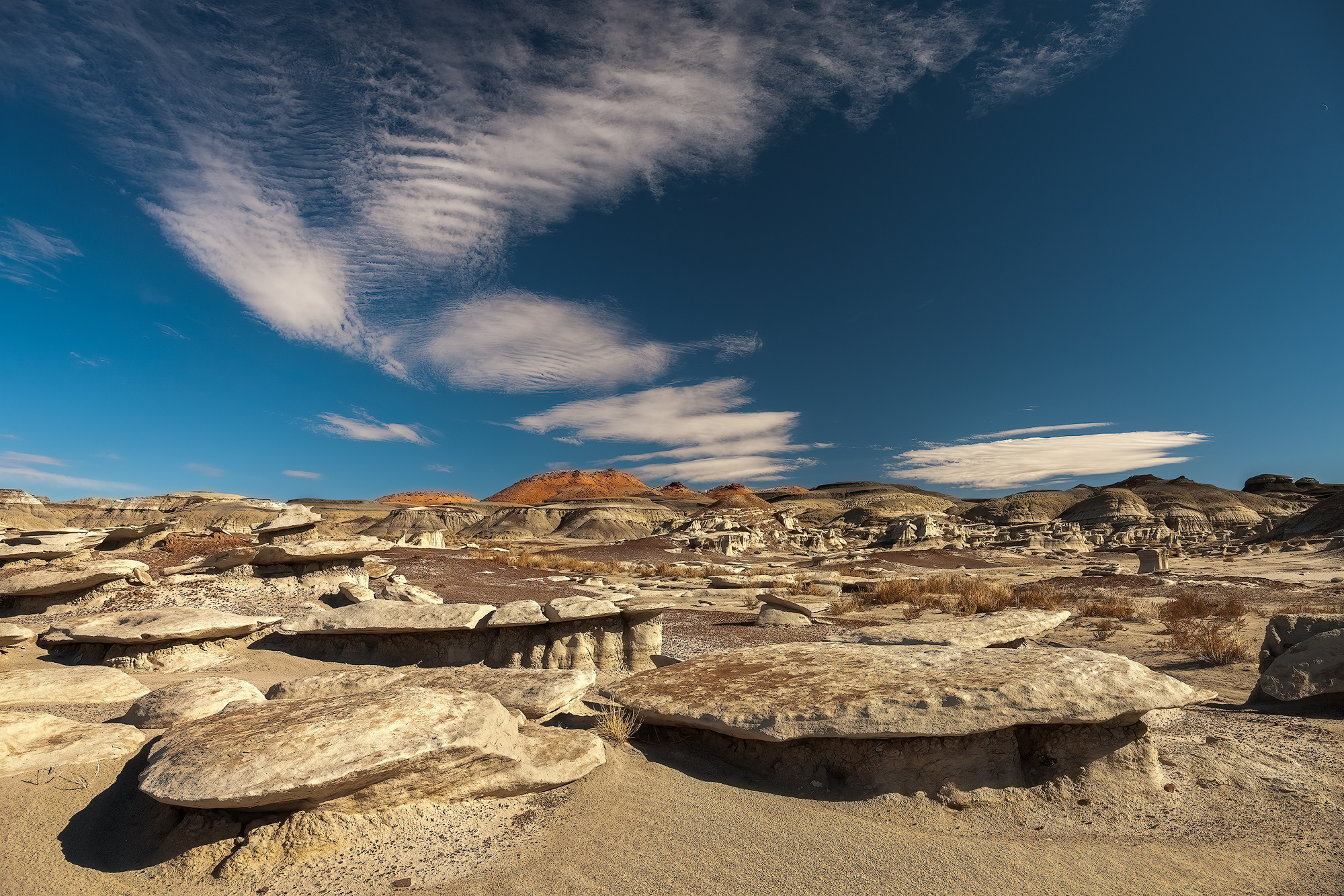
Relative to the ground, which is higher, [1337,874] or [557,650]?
[557,650]

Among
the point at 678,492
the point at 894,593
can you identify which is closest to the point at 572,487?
the point at 678,492

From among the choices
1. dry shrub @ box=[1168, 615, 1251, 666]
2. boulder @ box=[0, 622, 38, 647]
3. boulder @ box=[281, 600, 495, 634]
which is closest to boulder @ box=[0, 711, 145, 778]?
boulder @ box=[281, 600, 495, 634]

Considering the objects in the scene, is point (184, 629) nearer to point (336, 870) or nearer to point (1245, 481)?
point (336, 870)

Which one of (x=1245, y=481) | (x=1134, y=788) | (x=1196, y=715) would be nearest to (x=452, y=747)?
(x=1134, y=788)

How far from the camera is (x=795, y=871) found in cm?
305

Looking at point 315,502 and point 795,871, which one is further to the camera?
point 315,502

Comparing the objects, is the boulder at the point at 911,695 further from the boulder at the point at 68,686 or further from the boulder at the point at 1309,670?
the boulder at the point at 68,686

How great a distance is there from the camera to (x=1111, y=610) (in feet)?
38.7

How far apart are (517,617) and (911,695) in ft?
15.9

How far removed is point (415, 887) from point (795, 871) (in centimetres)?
181

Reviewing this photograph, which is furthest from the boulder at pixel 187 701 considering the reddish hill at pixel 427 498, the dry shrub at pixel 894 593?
the reddish hill at pixel 427 498

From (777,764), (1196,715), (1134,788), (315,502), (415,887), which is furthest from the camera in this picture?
(315,502)

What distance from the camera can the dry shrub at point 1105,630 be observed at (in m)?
9.45

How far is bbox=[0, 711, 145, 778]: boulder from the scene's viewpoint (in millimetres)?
3693
